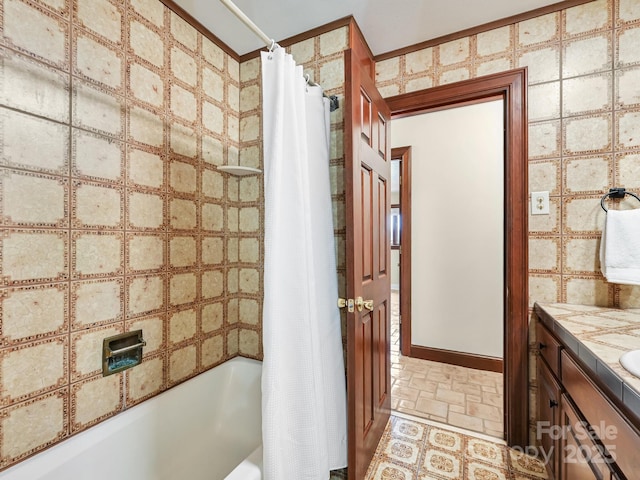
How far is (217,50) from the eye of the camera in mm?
1838

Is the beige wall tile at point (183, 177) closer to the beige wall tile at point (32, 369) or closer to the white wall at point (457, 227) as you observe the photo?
the beige wall tile at point (32, 369)

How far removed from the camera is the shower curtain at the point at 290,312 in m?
1.15

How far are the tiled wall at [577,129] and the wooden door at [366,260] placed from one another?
80 centimetres

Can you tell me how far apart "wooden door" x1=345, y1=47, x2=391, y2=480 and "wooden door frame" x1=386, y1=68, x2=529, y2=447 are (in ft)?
2.21

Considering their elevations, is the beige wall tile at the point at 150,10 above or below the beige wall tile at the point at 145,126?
above

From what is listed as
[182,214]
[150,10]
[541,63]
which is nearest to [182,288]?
[182,214]

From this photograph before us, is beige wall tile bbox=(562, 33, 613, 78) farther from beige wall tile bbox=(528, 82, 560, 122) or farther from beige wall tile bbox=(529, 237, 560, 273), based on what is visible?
beige wall tile bbox=(529, 237, 560, 273)

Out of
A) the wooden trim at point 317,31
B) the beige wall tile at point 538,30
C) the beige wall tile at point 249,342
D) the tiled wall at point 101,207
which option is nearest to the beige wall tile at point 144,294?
the tiled wall at point 101,207

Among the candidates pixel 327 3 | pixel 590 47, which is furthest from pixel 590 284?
pixel 327 3

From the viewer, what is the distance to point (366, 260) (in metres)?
1.46

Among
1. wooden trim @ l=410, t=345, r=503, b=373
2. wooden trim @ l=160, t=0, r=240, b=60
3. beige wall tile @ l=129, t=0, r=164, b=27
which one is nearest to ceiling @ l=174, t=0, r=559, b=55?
wooden trim @ l=160, t=0, r=240, b=60

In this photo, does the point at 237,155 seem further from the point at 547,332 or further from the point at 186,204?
the point at 547,332

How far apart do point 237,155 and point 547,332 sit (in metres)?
2.07

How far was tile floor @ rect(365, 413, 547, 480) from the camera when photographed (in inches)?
57.5
